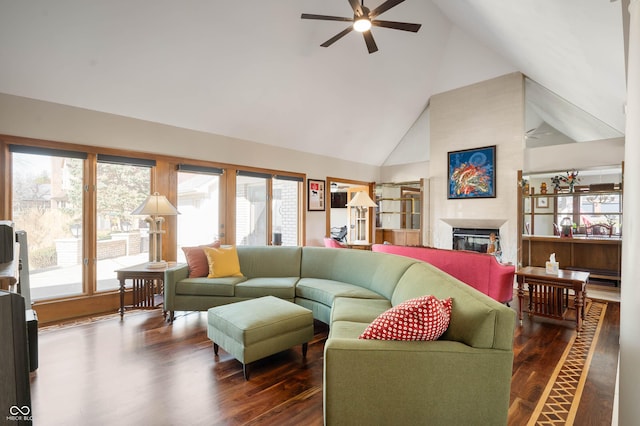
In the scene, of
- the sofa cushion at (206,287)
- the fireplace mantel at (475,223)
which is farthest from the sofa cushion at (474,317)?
the fireplace mantel at (475,223)

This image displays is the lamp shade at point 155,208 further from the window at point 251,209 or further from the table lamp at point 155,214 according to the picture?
the window at point 251,209

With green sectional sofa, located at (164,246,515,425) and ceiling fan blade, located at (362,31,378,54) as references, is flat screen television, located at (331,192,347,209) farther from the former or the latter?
green sectional sofa, located at (164,246,515,425)

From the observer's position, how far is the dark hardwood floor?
6.36 ft

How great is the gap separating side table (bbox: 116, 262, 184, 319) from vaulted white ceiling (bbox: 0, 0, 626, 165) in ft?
6.58

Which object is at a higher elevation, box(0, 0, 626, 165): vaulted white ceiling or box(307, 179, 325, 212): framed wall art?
box(0, 0, 626, 165): vaulted white ceiling

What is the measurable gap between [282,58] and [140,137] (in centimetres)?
221

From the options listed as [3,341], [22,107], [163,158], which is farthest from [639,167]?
[22,107]

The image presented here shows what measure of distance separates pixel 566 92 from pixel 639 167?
172 inches

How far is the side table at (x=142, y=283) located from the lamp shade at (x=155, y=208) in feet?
2.21

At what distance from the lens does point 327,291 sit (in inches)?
124

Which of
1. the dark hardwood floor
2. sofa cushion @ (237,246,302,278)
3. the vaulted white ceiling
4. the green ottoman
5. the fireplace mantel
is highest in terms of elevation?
the vaulted white ceiling

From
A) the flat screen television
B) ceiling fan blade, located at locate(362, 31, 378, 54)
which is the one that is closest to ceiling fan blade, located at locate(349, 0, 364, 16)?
ceiling fan blade, located at locate(362, 31, 378, 54)

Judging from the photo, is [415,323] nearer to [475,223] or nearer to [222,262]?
[222,262]

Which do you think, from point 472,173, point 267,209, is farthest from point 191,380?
point 472,173
